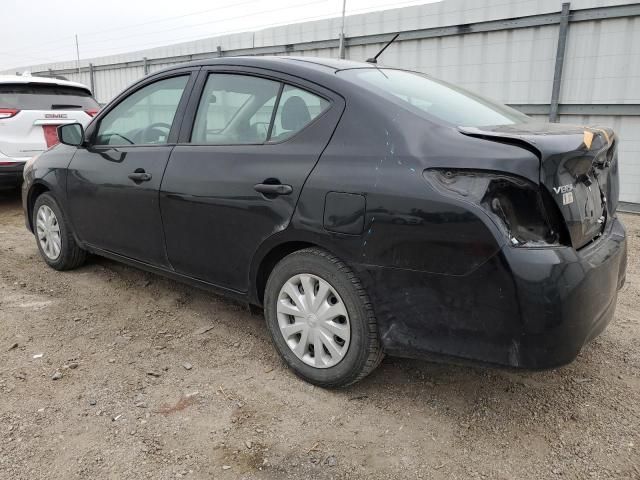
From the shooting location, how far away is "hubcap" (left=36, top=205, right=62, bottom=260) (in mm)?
4184

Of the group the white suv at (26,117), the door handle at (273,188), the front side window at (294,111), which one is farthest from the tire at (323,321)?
the white suv at (26,117)

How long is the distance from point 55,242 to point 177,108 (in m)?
1.84

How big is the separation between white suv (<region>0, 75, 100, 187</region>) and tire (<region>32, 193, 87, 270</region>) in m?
2.32

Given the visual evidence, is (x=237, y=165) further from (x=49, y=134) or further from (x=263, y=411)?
(x=49, y=134)

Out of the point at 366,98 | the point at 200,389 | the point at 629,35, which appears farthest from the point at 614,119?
the point at 200,389

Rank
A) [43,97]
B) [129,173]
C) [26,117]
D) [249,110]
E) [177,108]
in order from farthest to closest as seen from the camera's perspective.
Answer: [43,97] → [26,117] → [129,173] → [177,108] → [249,110]

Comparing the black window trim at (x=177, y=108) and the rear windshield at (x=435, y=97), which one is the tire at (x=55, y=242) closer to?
the black window trim at (x=177, y=108)

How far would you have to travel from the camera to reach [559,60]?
6.46 meters

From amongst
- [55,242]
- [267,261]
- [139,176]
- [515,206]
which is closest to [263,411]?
[267,261]

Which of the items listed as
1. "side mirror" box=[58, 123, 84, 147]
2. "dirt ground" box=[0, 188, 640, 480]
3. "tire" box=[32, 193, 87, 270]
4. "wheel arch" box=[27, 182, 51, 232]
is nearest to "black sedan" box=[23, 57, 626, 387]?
"dirt ground" box=[0, 188, 640, 480]

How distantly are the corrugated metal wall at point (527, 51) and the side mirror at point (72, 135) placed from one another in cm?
536

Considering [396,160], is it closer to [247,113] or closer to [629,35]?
[247,113]

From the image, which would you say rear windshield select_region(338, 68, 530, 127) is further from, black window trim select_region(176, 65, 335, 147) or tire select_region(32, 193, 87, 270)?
tire select_region(32, 193, 87, 270)

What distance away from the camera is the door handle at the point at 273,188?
249cm
